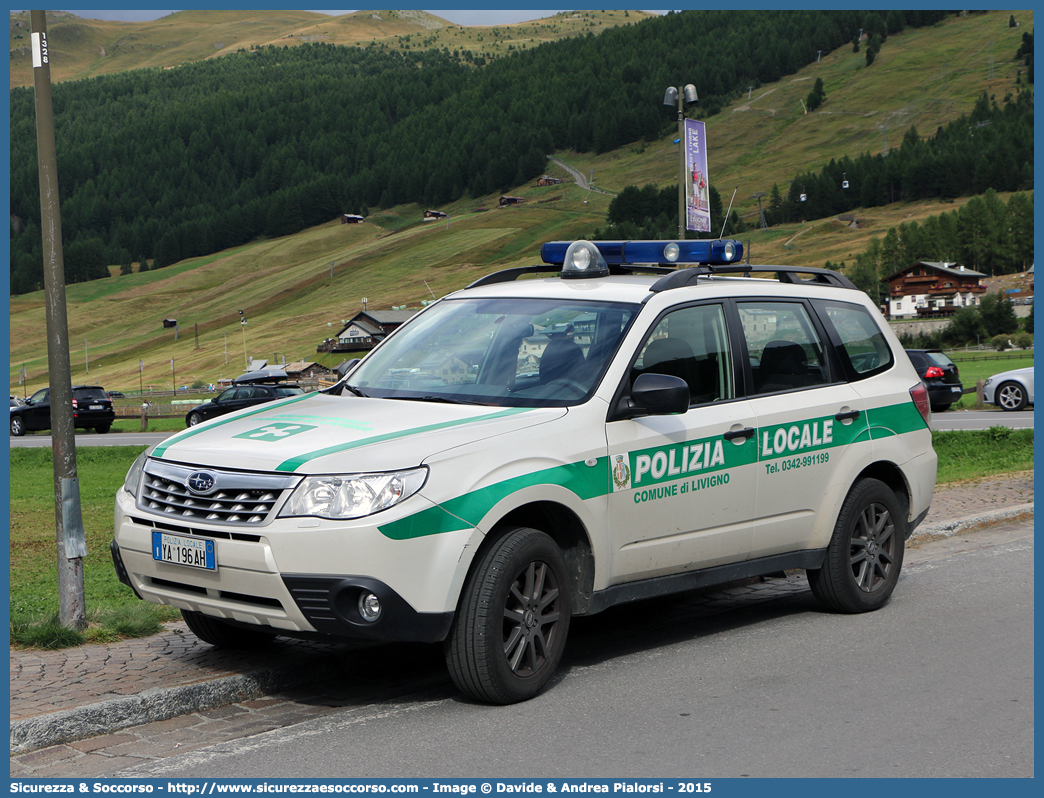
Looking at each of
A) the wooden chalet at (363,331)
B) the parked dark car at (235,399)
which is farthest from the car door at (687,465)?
the wooden chalet at (363,331)

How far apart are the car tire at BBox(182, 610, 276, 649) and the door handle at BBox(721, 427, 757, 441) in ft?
8.93

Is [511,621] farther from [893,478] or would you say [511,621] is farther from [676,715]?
[893,478]

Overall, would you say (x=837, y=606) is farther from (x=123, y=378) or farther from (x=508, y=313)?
(x=123, y=378)

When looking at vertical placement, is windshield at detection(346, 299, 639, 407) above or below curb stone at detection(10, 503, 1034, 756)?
above

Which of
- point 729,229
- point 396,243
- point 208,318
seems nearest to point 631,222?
point 729,229

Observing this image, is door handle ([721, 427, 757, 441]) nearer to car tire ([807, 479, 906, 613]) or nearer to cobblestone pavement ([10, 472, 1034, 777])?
car tire ([807, 479, 906, 613])

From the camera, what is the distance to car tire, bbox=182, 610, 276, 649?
5.97 meters

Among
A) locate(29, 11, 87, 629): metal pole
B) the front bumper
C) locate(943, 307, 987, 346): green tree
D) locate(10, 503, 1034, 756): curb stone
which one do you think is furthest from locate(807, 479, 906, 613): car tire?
locate(943, 307, 987, 346): green tree

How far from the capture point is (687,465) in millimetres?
6012

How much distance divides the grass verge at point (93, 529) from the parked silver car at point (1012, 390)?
9.03 metres

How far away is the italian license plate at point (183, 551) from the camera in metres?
4.96

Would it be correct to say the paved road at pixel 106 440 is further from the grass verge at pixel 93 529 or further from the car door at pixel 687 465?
the car door at pixel 687 465

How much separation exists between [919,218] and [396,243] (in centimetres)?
8694
